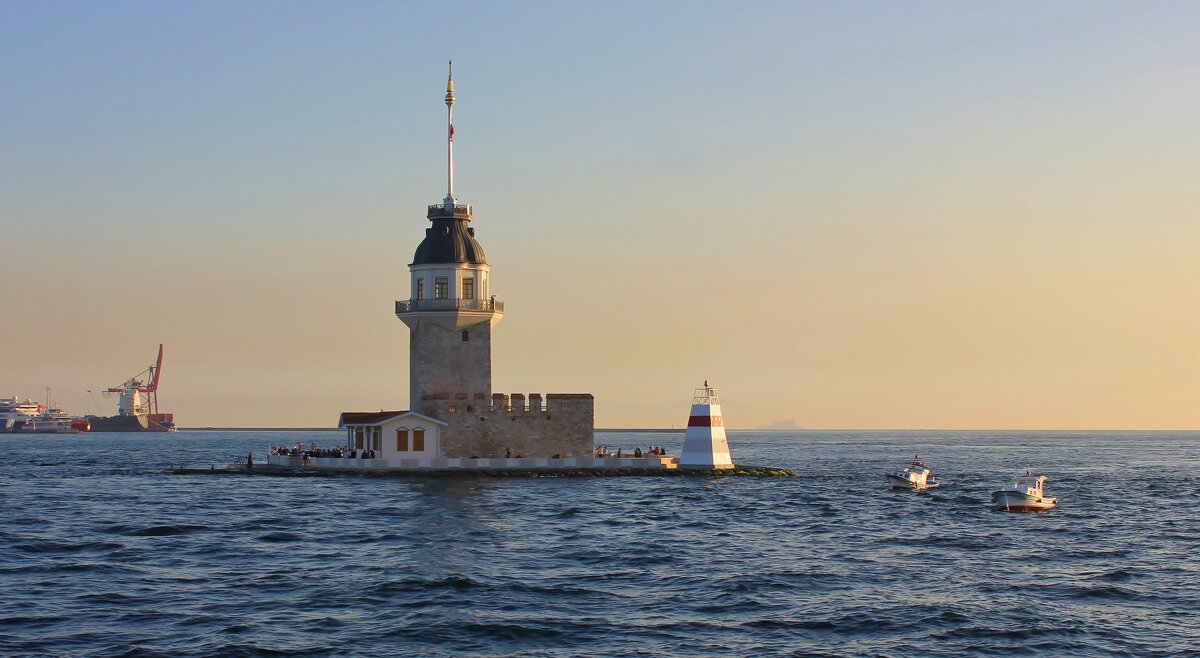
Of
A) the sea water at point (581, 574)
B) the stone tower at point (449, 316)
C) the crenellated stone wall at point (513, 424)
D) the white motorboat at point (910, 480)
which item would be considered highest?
the stone tower at point (449, 316)

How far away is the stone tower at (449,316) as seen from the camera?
Answer: 79.3 m

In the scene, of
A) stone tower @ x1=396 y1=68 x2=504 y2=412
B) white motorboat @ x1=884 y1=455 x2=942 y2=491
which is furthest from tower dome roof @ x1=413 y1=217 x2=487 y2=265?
white motorboat @ x1=884 y1=455 x2=942 y2=491

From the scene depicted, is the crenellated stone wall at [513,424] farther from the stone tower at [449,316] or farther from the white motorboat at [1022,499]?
the white motorboat at [1022,499]

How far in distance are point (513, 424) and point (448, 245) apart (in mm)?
12040

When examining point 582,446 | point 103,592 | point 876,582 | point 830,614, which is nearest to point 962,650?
point 830,614

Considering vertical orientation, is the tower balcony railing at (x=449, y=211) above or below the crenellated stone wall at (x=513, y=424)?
above

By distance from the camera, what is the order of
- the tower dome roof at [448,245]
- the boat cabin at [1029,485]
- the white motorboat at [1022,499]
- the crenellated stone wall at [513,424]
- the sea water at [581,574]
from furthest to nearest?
1. the tower dome roof at [448,245]
2. the crenellated stone wall at [513,424]
3. the boat cabin at [1029,485]
4. the white motorboat at [1022,499]
5. the sea water at [581,574]

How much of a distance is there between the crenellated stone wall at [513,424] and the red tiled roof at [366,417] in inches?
85.2

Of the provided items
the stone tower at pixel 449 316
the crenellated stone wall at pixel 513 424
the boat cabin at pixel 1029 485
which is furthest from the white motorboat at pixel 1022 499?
the stone tower at pixel 449 316

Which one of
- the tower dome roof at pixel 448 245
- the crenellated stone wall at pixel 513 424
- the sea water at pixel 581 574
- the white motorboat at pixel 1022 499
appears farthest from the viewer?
the tower dome roof at pixel 448 245

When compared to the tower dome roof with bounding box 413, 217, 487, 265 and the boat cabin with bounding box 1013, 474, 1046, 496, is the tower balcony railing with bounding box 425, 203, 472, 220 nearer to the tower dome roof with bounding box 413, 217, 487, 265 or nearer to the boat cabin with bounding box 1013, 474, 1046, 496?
the tower dome roof with bounding box 413, 217, 487, 265

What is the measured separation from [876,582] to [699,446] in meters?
42.9

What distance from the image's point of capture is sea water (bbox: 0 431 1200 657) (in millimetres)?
29688

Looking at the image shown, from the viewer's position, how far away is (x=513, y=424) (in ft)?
260
